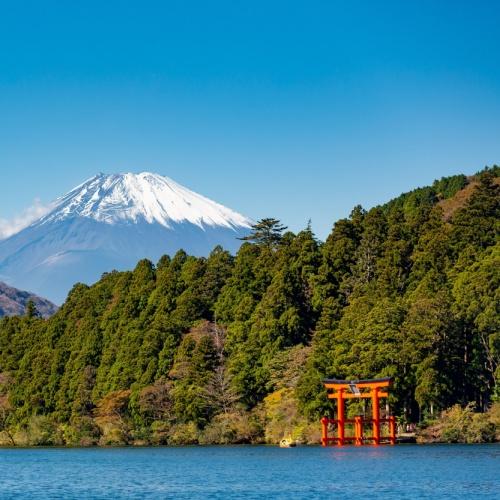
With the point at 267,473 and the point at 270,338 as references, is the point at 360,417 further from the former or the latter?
the point at 267,473

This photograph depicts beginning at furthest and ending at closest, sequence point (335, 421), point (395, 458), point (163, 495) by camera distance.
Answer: point (335, 421)
point (395, 458)
point (163, 495)

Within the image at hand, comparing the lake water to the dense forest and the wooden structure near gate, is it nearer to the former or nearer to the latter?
the wooden structure near gate

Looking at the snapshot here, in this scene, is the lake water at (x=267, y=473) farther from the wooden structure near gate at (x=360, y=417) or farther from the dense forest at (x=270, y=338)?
the dense forest at (x=270, y=338)

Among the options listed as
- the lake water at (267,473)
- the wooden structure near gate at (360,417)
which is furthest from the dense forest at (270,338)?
the lake water at (267,473)

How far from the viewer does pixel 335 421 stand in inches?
2862

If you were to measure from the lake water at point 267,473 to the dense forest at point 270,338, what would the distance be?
753 cm

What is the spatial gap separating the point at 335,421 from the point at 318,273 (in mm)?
23164

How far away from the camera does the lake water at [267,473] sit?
44812 mm

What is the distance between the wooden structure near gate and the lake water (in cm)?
195

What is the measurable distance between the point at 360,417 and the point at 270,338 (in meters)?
15.1

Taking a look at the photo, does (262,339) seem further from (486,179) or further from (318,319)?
(486,179)

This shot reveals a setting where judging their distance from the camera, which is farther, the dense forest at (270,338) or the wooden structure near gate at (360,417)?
the dense forest at (270,338)

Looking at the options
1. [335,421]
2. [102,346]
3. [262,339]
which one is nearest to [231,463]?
[335,421]

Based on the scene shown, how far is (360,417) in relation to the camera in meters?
73.1
